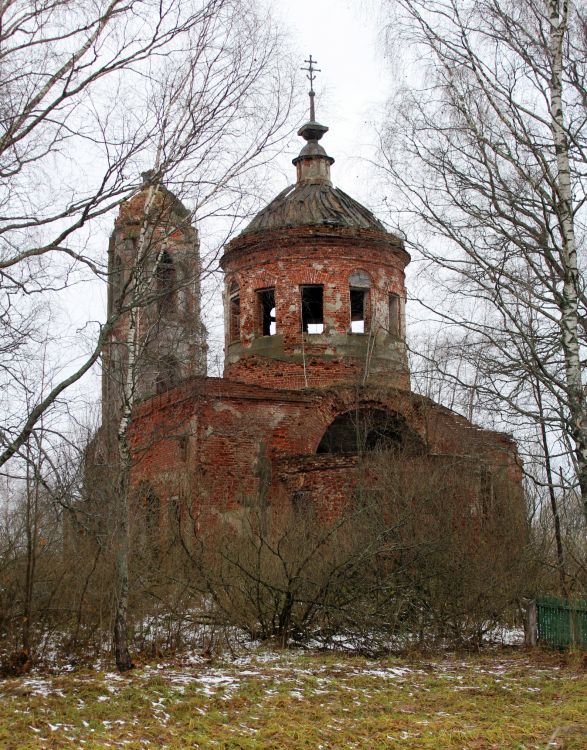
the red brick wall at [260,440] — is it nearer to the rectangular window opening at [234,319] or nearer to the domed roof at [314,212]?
the rectangular window opening at [234,319]

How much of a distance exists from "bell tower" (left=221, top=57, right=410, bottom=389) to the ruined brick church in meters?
0.03

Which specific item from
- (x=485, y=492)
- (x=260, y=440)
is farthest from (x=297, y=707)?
(x=260, y=440)

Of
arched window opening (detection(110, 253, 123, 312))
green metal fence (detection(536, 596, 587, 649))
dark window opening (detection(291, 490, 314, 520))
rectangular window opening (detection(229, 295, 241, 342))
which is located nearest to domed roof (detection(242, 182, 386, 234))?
rectangular window opening (detection(229, 295, 241, 342))

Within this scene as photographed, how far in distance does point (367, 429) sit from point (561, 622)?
310 inches

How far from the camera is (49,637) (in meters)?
10.4

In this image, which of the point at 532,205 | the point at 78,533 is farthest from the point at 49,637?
the point at 532,205

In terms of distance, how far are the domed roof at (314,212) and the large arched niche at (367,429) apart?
5000mm

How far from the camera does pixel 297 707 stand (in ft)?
26.5

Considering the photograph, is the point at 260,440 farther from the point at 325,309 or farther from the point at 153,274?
the point at 153,274

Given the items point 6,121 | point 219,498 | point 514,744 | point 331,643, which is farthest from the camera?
point 219,498

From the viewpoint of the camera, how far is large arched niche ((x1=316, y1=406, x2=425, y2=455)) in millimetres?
20062

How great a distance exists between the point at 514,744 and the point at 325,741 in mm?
1424

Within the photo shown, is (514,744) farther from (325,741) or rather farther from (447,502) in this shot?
(447,502)

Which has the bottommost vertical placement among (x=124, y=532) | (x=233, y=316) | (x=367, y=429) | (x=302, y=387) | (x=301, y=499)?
(x=124, y=532)
